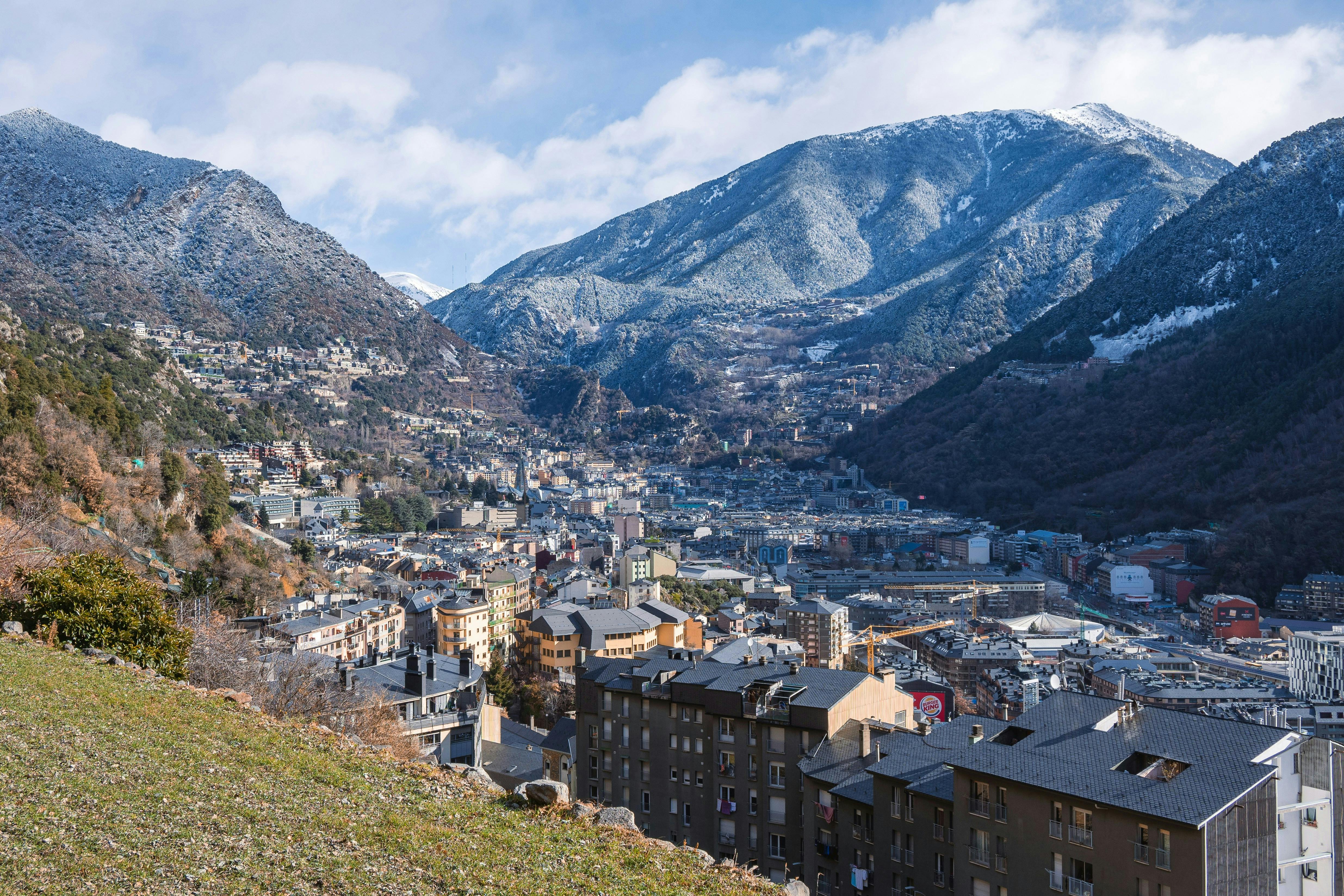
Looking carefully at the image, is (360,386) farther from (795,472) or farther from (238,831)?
(238,831)

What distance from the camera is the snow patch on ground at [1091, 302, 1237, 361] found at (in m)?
118

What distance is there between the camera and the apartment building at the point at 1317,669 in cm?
4425

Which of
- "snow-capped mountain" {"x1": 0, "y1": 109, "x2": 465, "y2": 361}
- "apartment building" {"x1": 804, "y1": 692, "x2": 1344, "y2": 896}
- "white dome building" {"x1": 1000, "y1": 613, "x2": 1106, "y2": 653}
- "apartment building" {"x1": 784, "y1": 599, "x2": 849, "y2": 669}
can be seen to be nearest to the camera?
"apartment building" {"x1": 804, "y1": 692, "x2": 1344, "y2": 896}

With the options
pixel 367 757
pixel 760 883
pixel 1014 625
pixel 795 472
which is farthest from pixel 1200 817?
pixel 795 472

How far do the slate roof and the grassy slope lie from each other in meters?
5.21

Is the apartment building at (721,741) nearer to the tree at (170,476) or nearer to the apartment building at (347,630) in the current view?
the apartment building at (347,630)

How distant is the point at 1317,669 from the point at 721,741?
3957cm

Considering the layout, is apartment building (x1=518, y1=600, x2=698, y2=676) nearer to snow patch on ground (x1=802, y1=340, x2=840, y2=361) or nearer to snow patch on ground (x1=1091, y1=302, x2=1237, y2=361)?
snow patch on ground (x1=1091, y1=302, x2=1237, y2=361)

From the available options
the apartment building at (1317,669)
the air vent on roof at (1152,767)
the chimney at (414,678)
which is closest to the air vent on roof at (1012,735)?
the air vent on roof at (1152,767)

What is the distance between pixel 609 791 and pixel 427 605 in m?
20.5

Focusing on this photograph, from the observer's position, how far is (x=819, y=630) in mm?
48500

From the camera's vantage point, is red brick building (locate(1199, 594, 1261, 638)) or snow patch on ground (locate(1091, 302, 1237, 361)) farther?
snow patch on ground (locate(1091, 302, 1237, 361))

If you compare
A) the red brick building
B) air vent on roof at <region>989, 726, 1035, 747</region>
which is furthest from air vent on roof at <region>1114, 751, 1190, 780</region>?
the red brick building

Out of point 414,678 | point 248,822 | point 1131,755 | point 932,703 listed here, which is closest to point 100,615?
point 248,822
